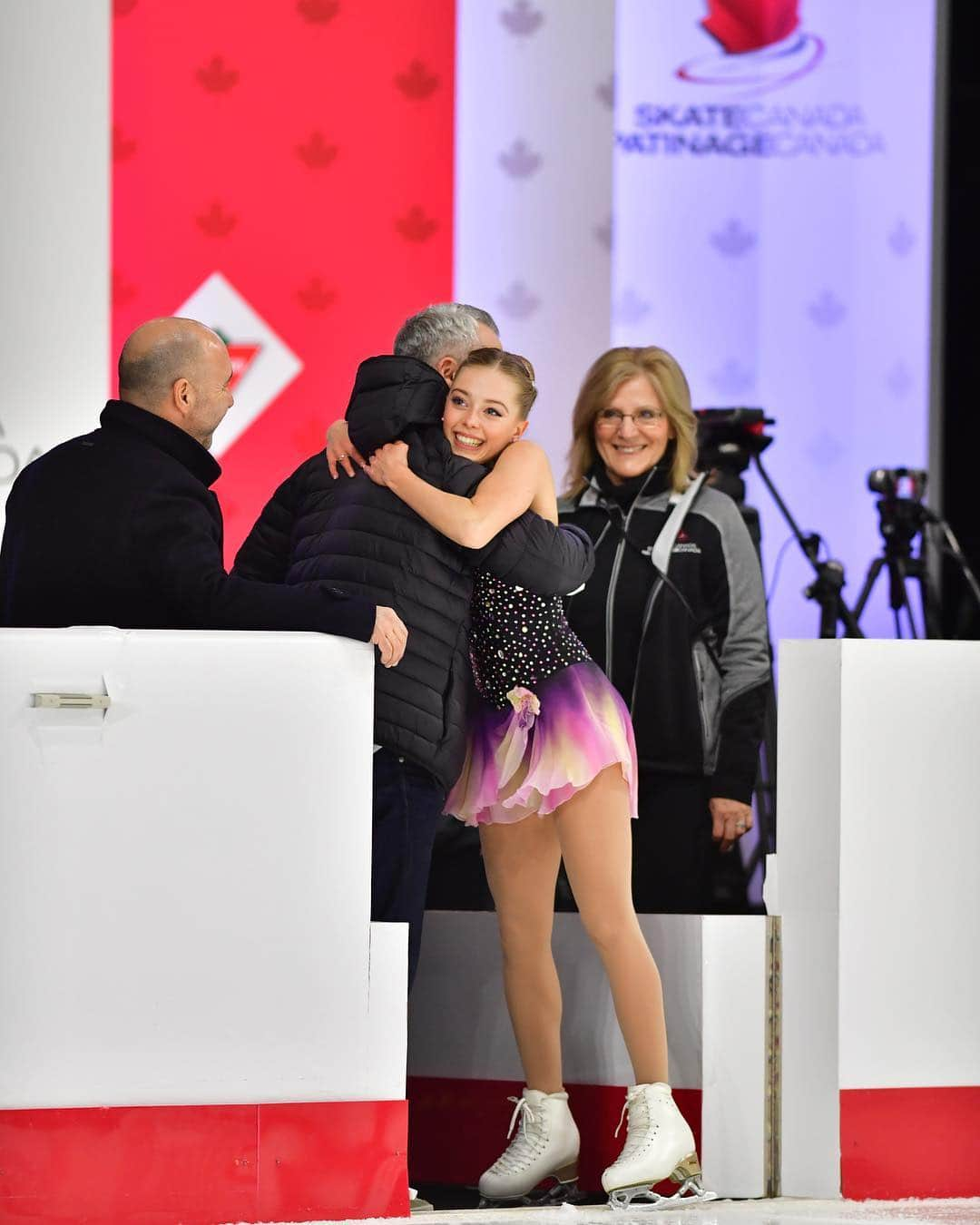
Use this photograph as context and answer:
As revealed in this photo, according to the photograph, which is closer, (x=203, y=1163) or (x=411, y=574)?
(x=203, y=1163)

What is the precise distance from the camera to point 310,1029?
242 cm

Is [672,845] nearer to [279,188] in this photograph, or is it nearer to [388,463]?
[388,463]

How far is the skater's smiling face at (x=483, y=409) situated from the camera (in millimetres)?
2746

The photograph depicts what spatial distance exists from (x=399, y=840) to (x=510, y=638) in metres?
0.39

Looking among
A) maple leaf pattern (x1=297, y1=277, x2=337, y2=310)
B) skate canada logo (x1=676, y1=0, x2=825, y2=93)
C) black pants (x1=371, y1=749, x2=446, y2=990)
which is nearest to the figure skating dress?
black pants (x1=371, y1=749, x2=446, y2=990)

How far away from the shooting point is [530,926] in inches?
111

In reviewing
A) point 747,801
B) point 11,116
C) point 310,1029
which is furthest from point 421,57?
point 310,1029

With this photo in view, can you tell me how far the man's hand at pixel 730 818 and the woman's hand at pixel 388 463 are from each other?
113 cm

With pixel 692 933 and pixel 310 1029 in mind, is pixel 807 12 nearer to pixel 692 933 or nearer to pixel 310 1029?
pixel 692 933

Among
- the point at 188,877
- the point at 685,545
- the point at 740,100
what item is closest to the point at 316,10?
the point at 740,100

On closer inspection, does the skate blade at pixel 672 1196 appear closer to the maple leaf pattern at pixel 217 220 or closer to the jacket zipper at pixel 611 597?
the jacket zipper at pixel 611 597

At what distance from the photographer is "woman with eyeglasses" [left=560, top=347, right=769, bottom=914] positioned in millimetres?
3404

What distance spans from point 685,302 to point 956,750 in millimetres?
2869

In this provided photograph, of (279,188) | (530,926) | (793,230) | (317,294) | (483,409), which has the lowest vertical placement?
(530,926)
